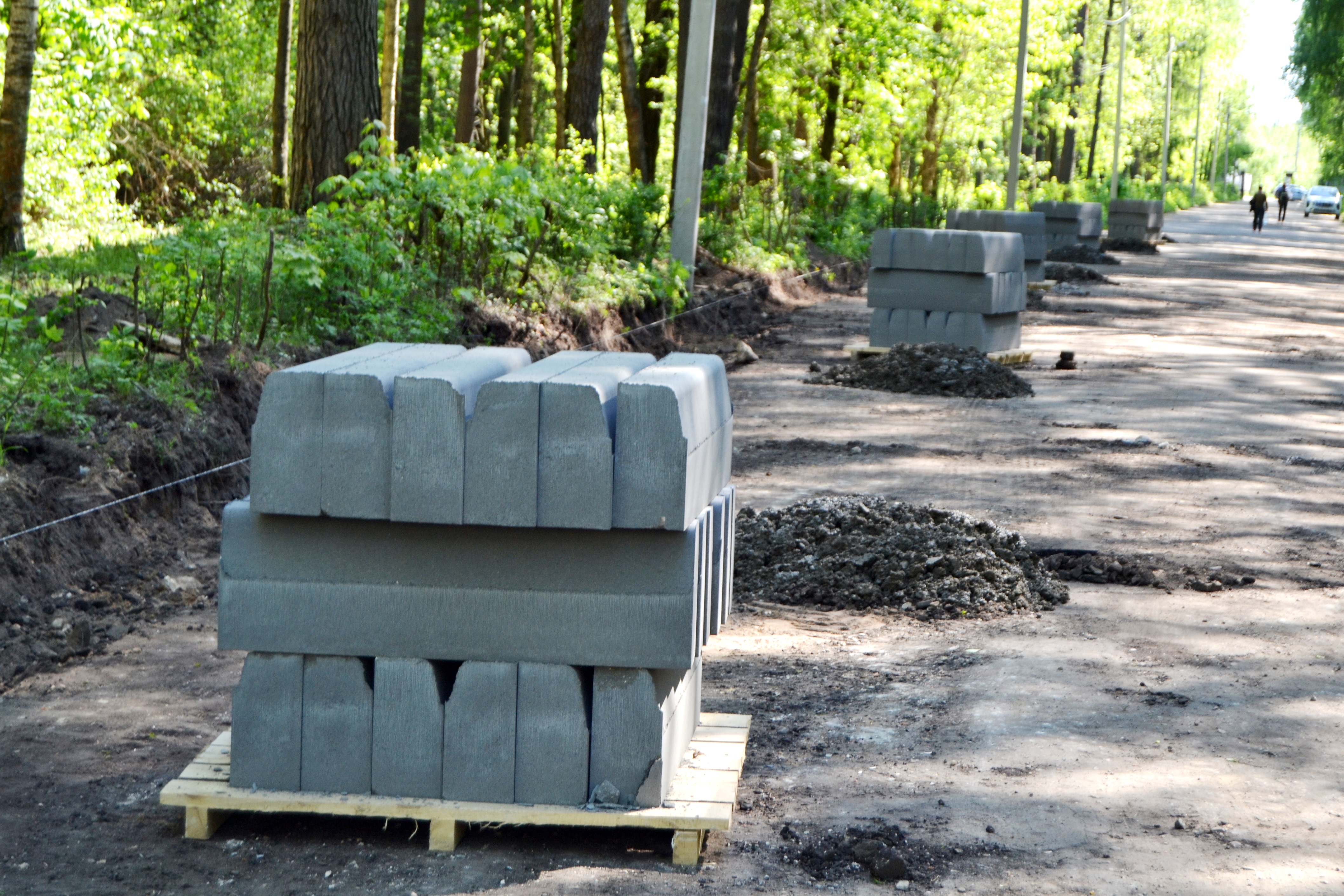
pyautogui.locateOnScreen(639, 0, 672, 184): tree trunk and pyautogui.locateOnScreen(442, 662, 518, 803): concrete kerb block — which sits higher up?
pyautogui.locateOnScreen(639, 0, 672, 184): tree trunk

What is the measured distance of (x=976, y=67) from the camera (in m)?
45.2

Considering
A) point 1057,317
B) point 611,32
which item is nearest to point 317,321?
point 1057,317

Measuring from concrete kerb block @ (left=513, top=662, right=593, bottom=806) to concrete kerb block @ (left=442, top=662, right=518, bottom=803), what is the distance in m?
0.02

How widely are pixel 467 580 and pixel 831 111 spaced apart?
33.6 metres

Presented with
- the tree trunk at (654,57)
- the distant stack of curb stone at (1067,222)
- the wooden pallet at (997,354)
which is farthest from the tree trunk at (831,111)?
the wooden pallet at (997,354)

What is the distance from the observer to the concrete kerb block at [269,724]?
4441mm

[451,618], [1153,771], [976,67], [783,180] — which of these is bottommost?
[1153,771]

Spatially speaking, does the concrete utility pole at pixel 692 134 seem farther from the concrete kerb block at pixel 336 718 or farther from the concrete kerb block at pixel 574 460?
the concrete kerb block at pixel 336 718

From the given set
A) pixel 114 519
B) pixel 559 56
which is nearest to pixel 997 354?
pixel 114 519

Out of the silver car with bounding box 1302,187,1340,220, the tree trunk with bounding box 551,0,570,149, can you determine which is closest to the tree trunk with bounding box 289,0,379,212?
the tree trunk with bounding box 551,0,570,149

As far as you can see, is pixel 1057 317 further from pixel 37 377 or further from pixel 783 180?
pixel 37 377

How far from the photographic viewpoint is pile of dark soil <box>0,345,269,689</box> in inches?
254

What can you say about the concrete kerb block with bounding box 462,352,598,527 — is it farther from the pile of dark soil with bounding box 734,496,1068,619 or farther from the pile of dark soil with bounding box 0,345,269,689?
the pile of dark soil with bounding box 734,496,1068,619

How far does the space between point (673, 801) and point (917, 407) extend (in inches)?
390
